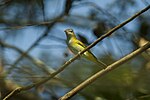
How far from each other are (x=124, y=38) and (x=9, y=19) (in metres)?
1.07

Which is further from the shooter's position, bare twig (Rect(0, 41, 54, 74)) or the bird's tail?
bare twig (Rect(0, 41, 54, 74))

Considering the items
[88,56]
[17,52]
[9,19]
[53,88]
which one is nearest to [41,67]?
[53,88]

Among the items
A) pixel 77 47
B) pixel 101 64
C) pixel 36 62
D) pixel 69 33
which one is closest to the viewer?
pixel 101 64

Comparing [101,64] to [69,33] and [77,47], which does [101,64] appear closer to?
[77,47]

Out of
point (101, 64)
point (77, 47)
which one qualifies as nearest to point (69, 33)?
point (77, 47)

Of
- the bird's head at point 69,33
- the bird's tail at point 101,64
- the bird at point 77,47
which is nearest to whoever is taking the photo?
the bird's tail at point 101,64

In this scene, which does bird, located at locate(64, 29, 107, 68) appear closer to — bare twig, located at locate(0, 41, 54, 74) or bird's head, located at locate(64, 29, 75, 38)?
bird's head, located at locate(64, 29, 75, 38)

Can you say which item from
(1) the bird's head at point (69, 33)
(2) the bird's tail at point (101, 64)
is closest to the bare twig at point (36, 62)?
(1) the bird's head at point (69, 33)

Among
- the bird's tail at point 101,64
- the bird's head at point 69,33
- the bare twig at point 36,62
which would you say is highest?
the bird's tail at point 101,64

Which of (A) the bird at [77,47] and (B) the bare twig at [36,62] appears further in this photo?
(B) the bare twig at [36,62]

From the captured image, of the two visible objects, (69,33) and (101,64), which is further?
(69,33)

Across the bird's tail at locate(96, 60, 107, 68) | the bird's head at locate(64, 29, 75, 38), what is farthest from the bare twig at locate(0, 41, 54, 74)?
the bird's tail at locate(96, 60, 107, 68)

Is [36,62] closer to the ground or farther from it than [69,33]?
closer to the ground

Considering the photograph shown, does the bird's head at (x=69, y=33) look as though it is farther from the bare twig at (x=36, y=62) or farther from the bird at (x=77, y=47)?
the bare twig at (x=36, y=62)
